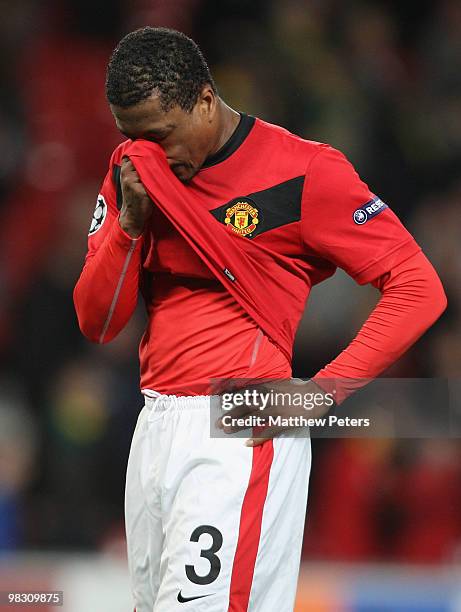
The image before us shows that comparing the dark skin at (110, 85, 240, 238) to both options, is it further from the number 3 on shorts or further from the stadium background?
the stadium background

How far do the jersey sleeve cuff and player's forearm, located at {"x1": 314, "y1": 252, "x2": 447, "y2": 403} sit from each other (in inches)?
0.5

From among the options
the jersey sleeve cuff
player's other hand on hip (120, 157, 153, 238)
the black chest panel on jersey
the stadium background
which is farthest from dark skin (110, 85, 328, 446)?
the stadium background

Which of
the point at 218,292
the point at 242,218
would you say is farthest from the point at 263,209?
the point at 218,292

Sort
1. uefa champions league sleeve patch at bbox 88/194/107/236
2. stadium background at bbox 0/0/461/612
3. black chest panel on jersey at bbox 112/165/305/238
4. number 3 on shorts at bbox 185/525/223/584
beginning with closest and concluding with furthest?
1. number 3 on shorts at bbox 185/525/223/584
2. black chest panel on jersey at bbox 112/165/305/238
3. uefa champions league sleeve patch at bbox 88/194/107/236
4. stadium background at bbox 0/0/461/612

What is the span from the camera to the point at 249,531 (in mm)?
2162

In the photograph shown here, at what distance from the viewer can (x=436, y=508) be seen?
4.28m

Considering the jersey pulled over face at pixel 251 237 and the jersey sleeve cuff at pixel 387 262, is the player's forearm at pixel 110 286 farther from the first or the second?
the jersey sleeve cuff at pixel 387 262

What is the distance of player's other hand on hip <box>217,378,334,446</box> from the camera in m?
2.21

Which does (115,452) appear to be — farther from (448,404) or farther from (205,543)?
(205,543)

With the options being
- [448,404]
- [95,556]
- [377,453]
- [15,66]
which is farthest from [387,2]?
[95,556]

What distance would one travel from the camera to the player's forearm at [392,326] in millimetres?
2191

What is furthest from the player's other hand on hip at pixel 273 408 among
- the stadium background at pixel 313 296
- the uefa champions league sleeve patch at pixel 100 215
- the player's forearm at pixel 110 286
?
the stadium background at pixel 313 296

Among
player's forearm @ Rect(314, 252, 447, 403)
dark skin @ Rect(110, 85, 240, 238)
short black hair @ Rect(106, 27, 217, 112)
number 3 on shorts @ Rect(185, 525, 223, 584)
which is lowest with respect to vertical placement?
number 3 on shorts @ Rect(185, 525, 223, 584)

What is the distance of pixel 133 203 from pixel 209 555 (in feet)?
2.35
